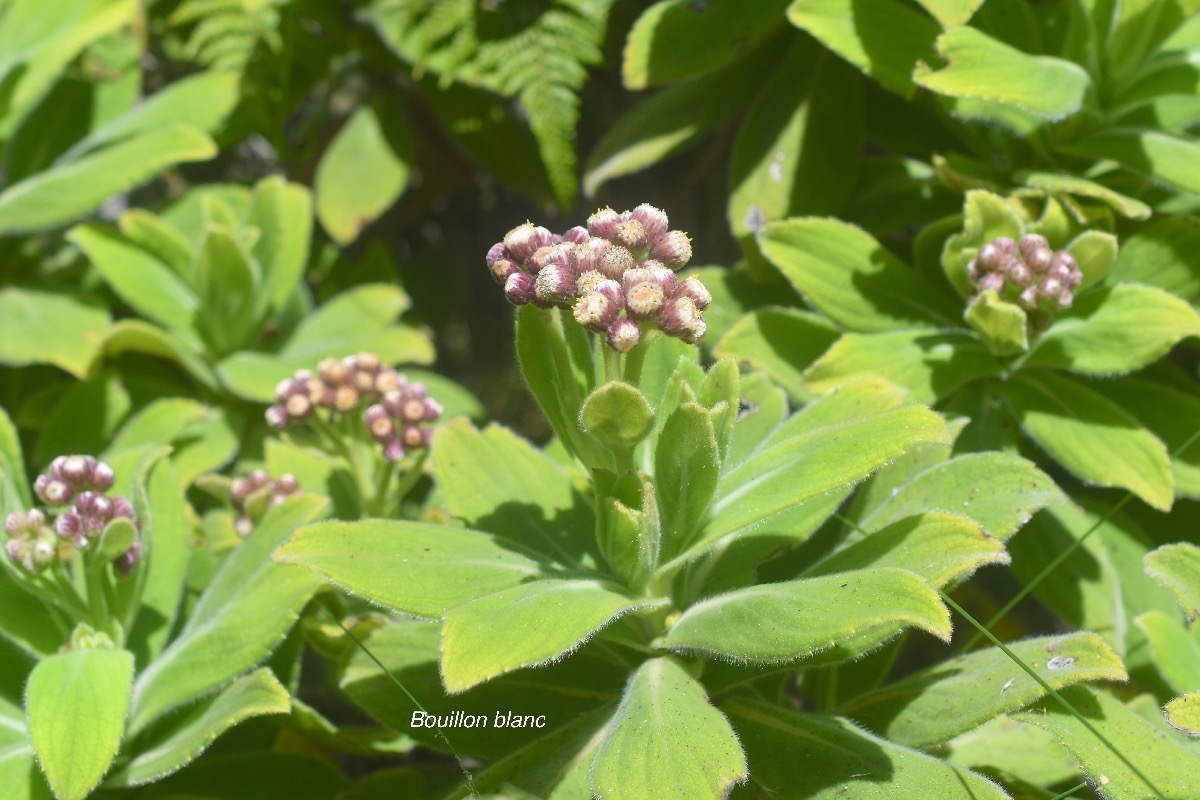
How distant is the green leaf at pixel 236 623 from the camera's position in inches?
92.0

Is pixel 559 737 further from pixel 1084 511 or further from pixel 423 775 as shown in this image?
pixel 1084 511

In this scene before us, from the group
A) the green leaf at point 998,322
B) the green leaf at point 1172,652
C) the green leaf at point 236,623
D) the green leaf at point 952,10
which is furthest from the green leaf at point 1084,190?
the green leaf at point 236,623

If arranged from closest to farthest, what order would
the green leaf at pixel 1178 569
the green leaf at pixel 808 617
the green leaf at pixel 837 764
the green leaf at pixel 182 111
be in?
the green leaf at pixel 808 617 < the green leaf at pixel 837 764 < the green leaf at pixel 1178 569 < the green leaf at pixel 182 111

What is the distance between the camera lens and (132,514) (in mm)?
2494

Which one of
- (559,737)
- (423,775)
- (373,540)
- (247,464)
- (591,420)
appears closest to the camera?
(591,420)

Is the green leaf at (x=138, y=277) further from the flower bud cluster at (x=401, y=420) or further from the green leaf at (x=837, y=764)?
the green leaf at (x=837, y=764)

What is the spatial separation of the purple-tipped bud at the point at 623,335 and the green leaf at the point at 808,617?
547mm

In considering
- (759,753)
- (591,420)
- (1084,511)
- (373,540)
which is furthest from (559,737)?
(1084,511)


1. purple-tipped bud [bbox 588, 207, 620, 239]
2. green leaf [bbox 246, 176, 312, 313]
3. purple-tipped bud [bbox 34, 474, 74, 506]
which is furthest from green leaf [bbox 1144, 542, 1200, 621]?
green leaf [bbox 246, 176, 312, 313]

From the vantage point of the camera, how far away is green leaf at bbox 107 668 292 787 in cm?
214

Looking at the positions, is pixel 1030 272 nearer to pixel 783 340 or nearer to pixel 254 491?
pixel 783 340

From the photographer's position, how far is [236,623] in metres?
2.40

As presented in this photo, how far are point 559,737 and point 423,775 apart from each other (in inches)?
30.0

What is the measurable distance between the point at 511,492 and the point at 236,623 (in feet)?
2.20
